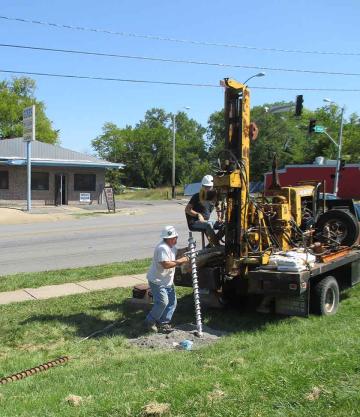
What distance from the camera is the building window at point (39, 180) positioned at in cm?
3853

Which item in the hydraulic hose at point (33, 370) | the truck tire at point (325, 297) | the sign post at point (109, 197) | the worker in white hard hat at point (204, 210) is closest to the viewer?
the hydraulic hose at point (33, 370)

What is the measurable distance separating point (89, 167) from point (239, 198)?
33404 mm

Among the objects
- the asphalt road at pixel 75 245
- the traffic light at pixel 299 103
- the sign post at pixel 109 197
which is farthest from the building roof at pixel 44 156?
the traffic light at pixel 299 103

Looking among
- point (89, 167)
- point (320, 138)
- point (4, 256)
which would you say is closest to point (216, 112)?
point (320, 138)

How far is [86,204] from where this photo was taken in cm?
4025

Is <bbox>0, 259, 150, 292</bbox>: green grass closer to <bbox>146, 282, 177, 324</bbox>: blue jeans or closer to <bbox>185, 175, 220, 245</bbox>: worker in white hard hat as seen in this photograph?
<bbox>185, 175, 220, 245</bbox>: worker in white hard hat

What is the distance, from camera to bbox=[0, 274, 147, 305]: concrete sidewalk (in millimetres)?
9484

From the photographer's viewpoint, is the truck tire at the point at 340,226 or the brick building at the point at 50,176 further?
the brick building at the point at 50,176

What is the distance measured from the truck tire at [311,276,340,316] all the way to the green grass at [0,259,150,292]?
15.4 ft

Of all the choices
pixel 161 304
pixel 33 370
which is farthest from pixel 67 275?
pixel 33 370

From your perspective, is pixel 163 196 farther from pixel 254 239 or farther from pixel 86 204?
pixel 254 239

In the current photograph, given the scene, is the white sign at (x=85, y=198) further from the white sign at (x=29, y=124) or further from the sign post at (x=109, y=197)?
the white sign at (x=29, y=124)

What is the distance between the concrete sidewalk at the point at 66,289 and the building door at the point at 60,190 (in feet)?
95.2

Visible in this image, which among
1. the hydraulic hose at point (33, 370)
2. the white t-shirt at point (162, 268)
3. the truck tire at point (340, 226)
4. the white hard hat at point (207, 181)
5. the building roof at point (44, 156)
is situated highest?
the building roof at point (44, 156)
